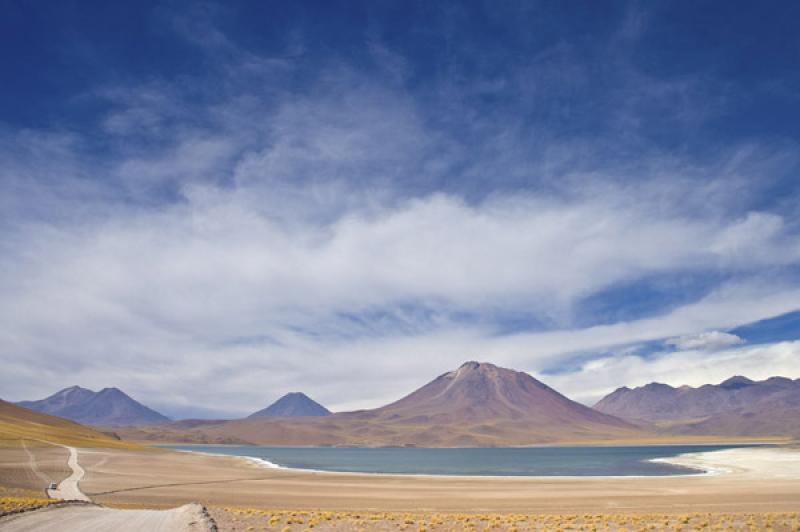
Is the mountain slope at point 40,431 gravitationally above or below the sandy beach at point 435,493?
above

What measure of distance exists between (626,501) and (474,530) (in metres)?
18.6

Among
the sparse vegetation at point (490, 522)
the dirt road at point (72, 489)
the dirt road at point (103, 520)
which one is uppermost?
the dirt road at point (103, 520)

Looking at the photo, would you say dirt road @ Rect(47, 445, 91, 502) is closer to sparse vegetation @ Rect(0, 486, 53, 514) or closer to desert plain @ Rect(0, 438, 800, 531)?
desert plain @ Rect(0, 438, 800, 531)

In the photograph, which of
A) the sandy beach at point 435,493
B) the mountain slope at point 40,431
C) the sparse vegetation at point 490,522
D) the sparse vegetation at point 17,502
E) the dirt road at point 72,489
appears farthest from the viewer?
the mountain slope at point 40,431

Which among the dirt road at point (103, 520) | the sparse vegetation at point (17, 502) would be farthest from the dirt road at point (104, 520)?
the sparse vegetation at point (17, 502)

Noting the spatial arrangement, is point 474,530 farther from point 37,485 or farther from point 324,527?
point 37,485

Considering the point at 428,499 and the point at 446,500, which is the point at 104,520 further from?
the point at 446,500

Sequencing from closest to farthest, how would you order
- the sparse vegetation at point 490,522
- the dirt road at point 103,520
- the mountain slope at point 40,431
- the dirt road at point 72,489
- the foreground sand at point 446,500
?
the dirt road at point 103,520 → the sparse vegetation at point 490,522 → the foreground sand at point 446,500 → the dirt road at point 72,489 → the mountain slope at point 40,431

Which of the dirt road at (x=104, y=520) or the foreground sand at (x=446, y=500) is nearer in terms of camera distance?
the dirt road at (x=104, y=520)

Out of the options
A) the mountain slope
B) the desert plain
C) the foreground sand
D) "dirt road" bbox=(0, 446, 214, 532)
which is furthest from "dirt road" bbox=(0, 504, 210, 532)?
the mountain slope

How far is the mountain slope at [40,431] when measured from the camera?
79.4m

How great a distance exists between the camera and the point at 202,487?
147 ft

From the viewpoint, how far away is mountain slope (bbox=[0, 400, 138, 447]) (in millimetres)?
79381

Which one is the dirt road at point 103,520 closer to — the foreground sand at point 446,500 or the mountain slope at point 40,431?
the foreground sand at point 446,500
